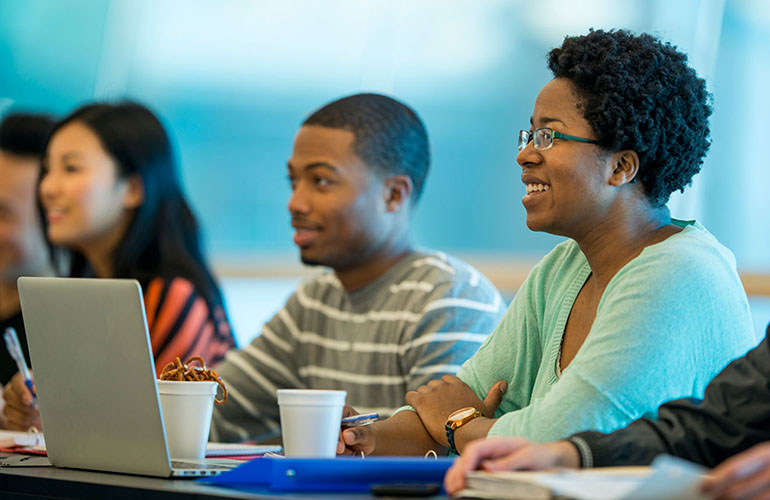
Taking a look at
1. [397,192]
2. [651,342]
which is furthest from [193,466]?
[397,192]

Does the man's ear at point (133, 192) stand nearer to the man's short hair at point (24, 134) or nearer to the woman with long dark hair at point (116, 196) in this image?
the woman with long dark hair at point (116, 196)

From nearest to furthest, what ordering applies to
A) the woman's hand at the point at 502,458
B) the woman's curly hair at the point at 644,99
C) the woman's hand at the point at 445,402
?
the woman's hand at the point at 502,458 → the woman's curly hair at the point at 644,99 → the woman's hand at the point at 445,402

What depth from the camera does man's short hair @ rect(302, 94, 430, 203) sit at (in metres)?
2.64

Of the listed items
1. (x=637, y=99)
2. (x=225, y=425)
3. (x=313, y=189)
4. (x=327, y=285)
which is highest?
(x=637, y=99)

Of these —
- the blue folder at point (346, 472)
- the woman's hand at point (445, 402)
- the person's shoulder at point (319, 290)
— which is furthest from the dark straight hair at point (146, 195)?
the blue folder at point (346, 472)

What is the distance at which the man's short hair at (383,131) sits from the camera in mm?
2641

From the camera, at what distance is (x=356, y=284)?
8.70ft

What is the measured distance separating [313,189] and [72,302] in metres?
1.18

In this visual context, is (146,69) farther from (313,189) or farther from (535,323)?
(535,323)

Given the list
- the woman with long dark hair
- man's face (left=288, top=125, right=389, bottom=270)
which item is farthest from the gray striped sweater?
the woman with long dark hair

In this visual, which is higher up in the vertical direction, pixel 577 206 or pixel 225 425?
pixel 577 206

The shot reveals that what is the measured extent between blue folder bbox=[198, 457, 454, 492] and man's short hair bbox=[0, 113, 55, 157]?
9.20 feet

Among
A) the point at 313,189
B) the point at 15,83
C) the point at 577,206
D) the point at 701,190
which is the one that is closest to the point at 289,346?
the point at 313,189

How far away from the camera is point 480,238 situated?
532cm
